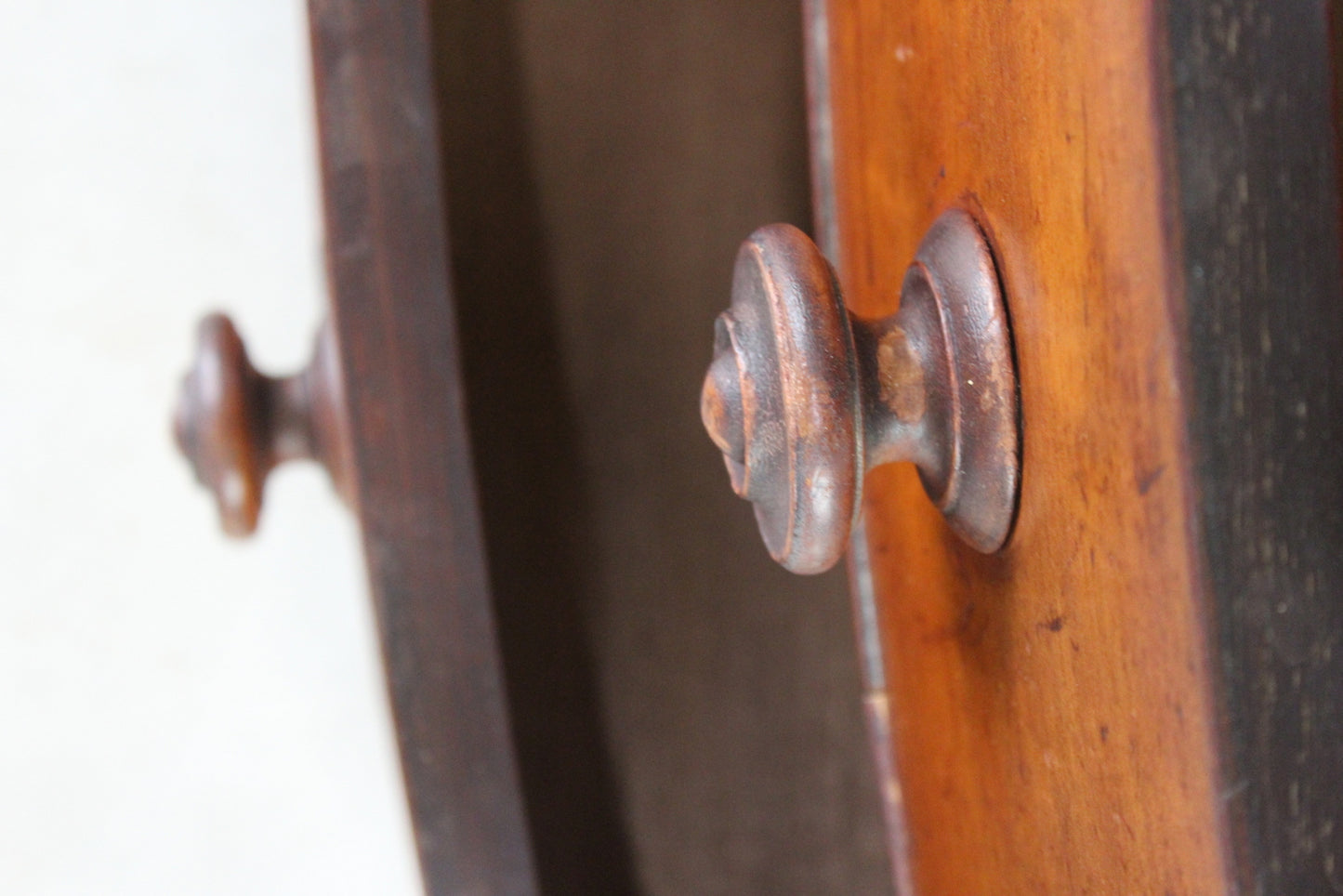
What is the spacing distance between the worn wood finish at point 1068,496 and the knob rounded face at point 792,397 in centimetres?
4

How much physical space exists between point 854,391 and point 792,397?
2 cm

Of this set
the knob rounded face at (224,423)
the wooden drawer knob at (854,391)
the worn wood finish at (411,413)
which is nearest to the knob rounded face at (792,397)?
the wooden drawer knob at (854,391)

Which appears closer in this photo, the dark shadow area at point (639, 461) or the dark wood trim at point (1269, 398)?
the dark wood trim at point (1269, 398)

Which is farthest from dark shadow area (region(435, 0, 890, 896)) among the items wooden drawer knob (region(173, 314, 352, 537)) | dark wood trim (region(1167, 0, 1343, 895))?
dark wood trim (region(1167, 0, 1343, 895))

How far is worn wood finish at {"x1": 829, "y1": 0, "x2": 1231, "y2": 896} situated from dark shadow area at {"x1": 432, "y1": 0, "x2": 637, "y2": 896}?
243mm

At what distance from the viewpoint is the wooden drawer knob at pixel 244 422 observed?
1.48 ft

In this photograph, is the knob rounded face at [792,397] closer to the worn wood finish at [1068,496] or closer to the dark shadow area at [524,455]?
the worn wood finish at [1068,496]

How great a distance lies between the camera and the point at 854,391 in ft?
0.90

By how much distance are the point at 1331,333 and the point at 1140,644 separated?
7 centimetres

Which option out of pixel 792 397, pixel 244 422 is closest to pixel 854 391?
pixel 792 397

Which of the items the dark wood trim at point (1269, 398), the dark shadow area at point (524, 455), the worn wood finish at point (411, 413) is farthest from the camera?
the dark shadow area at point (524, 455)

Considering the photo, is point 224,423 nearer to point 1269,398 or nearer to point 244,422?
point 244,422

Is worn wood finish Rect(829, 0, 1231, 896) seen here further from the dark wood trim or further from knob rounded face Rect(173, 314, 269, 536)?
knob rounded face Rect(173, 314, 269, 536)

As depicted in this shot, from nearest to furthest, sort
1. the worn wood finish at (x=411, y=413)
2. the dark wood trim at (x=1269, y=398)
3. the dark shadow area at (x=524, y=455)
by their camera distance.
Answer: the dark wood trim at (x=1269, y=398) < the worn wood finish at (x=411, y=413) < the dark shadow area at (x=524, y=455)
